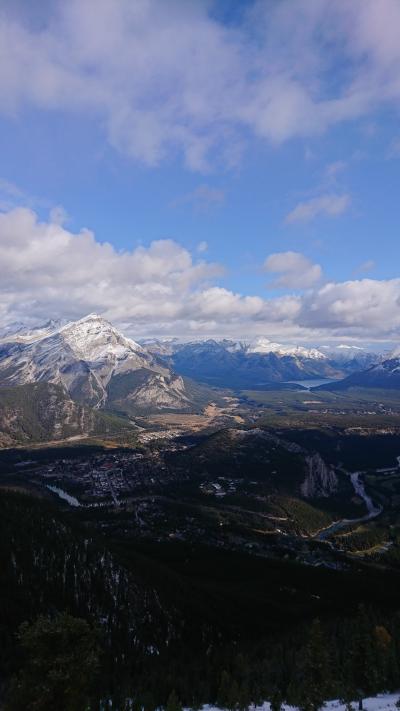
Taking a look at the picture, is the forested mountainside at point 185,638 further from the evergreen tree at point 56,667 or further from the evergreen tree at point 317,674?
the evergreen tree at point 56,667

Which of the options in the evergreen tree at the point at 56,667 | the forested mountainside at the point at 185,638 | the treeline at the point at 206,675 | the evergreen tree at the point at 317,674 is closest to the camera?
the evergreen tree at the point at 56,667

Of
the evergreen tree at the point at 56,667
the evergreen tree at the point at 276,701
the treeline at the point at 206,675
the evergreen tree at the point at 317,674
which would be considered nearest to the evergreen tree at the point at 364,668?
the treeline at the point at 206,675

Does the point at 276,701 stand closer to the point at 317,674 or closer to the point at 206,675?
the point at 317,674

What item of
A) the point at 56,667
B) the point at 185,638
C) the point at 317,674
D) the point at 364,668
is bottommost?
the point at 185,638

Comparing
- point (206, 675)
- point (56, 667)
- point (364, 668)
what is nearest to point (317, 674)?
point (364, 668)

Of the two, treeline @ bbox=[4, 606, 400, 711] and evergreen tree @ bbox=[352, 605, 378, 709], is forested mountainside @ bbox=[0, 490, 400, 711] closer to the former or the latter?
evergreen tree @ bbox=[352, 605, 378, 709]

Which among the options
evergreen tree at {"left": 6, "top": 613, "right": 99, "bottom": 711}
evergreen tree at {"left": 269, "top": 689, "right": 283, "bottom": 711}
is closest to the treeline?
evergreen tree at {"left": 6, "top": 613, "right": 99, "bottom": 711}

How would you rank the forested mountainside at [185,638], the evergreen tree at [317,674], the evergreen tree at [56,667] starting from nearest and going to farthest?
the evergreen tree at [56,667] → the evergreen tree at [317,674] → the forested mountainside at [185,638]

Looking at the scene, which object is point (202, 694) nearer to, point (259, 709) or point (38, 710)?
point (259, 709)

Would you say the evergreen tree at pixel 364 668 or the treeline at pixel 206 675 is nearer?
the treeline at pixel 206 675

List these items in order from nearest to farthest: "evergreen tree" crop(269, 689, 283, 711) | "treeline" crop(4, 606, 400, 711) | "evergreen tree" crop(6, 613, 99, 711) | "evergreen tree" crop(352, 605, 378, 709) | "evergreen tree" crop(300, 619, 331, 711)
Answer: "evergreen tree" crop(6, 613, 99, 711), "treeline" crop(4, 606, 400, 711), "evergreen tree" crop(300, 619, 331, 711), "evergreen tree" crop(269, 689, 283, 711), "evergreen tree" crop(352, 605, 378, 709)

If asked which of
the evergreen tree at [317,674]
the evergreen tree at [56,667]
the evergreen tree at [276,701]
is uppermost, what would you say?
the evergreen tree at [56,667]

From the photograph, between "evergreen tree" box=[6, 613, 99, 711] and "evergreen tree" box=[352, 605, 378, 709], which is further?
"evergreen tree" box=[352, 605, 378, 709]
